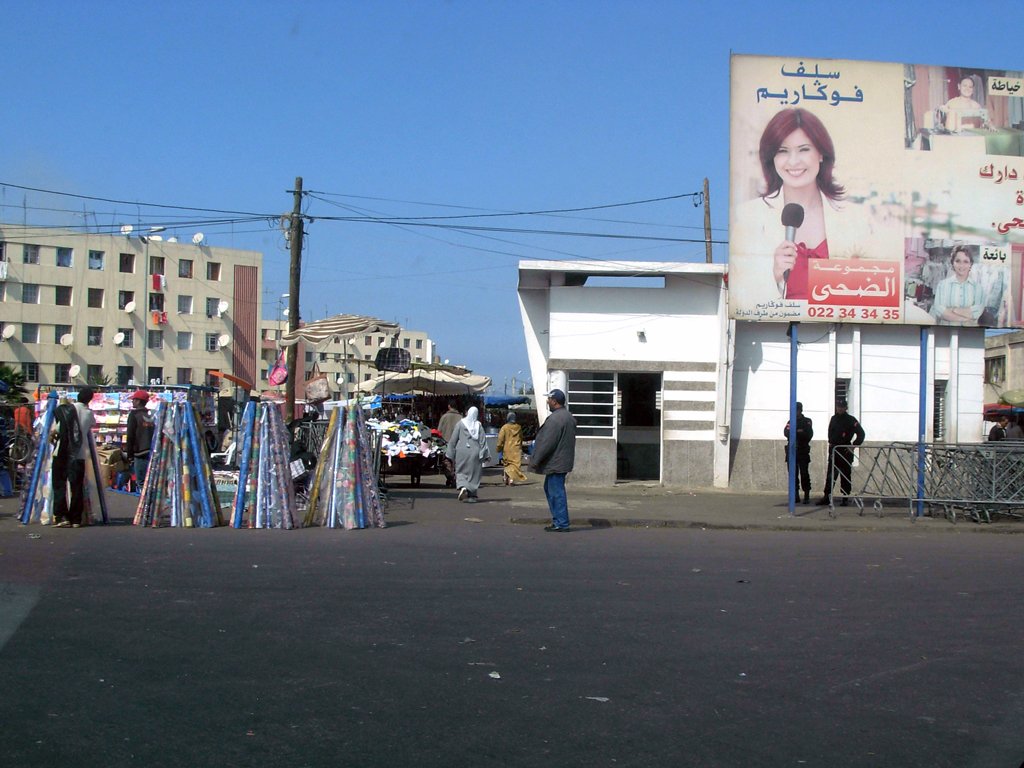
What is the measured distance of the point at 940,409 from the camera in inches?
821

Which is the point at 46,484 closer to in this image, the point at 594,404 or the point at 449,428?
the point at 449,428

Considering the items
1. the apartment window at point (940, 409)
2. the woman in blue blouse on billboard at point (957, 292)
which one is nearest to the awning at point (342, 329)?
the woman in blue blouse on billboard at point (957, 292)

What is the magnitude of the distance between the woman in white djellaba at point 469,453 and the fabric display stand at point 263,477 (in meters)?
4.48

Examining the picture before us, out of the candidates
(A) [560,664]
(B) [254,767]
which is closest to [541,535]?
(A) [560,664]

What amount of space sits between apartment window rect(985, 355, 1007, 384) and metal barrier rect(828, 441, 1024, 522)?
106 feet

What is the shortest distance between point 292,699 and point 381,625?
1747mm

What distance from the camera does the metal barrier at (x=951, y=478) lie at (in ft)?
48.9

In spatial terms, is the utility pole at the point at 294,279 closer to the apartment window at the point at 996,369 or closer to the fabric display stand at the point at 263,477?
the fabric display stand at the point at 263,477

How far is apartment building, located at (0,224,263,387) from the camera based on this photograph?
65312mm

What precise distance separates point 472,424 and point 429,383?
11.9 metres

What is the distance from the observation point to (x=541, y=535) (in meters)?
12.7

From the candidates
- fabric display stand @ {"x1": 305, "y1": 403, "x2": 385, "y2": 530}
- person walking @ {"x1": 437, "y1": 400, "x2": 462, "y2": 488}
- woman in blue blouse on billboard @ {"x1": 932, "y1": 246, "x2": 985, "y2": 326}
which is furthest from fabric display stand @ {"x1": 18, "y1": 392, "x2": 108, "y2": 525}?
woman in blue blouse on billboard @ {"x1": 932, "y1": 246, "x2": 985, "y2": 326}

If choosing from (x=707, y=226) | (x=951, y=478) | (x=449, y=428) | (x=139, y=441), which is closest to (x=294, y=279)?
(x=449, y=428)

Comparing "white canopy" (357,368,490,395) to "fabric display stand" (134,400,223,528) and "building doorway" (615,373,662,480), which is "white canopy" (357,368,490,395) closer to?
"building doorway" (615,373,662,480)
